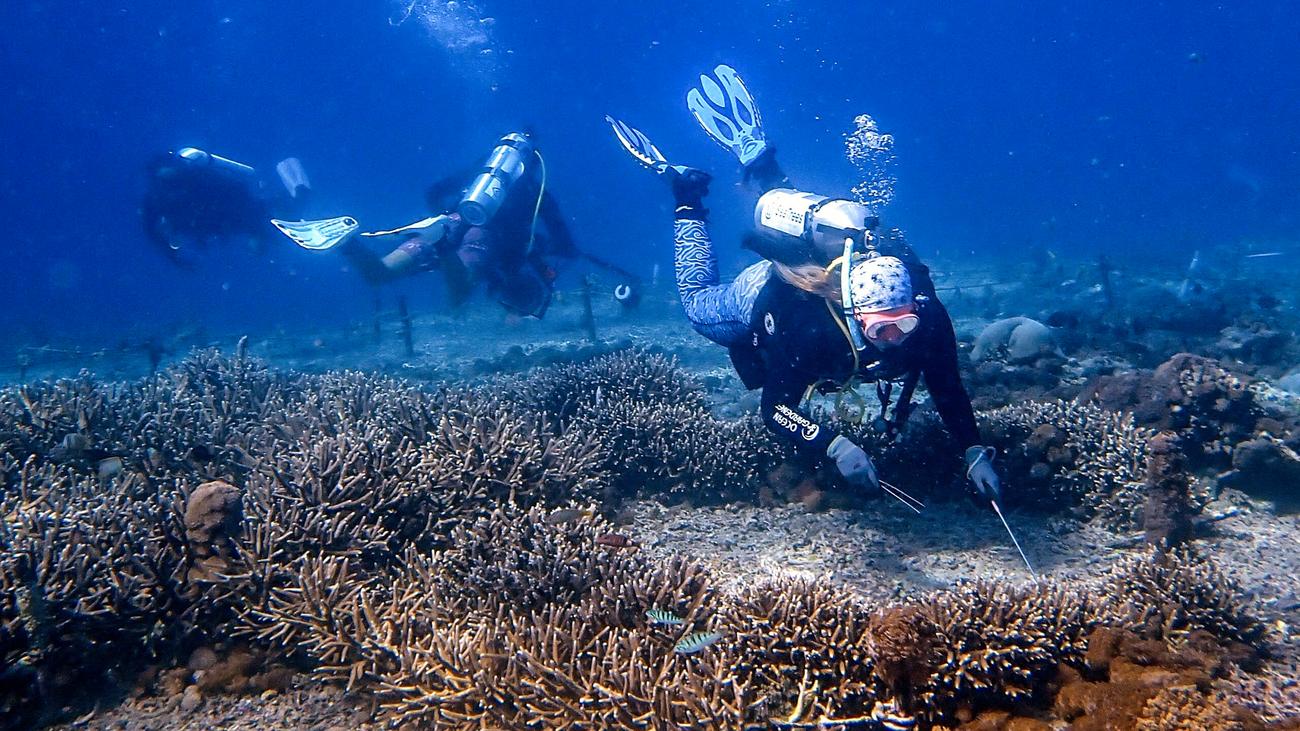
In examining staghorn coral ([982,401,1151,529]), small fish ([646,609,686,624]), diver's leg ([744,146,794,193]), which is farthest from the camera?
diver's leg ([744,146,794,193])

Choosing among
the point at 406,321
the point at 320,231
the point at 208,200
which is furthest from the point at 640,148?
the point at 208,200

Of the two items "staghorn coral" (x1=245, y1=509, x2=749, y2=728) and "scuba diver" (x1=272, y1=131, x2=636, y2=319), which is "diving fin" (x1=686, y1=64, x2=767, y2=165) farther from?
"staghorn coral" (x1=245, y1=509, x2=749, y2=728)

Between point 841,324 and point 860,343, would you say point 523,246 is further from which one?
point 860,343

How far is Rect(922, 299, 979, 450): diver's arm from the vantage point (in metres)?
4.62

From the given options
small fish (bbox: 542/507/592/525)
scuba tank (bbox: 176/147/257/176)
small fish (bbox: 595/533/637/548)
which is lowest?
small fish (bbox: 595/533/637/548)

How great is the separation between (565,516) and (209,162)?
13.1 meters

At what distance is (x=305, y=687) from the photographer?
378 centimetres

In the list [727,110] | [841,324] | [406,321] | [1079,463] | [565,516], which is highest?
[727,110]

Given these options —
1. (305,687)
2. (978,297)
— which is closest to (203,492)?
(305,687)

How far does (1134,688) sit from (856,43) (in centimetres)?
11567

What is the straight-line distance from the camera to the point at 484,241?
957 centimetres

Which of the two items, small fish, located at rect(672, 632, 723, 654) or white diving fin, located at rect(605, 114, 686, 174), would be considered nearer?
small fish, located at rect(672, 632, 723, 654)

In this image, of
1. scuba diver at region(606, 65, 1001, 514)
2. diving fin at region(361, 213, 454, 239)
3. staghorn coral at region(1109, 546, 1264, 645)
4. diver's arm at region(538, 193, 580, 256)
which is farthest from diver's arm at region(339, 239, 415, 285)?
staghorn coral at region(1109, 546, 1264, 645)

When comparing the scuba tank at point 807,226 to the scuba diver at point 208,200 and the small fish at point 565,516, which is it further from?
the scuba diver at point 208,200
